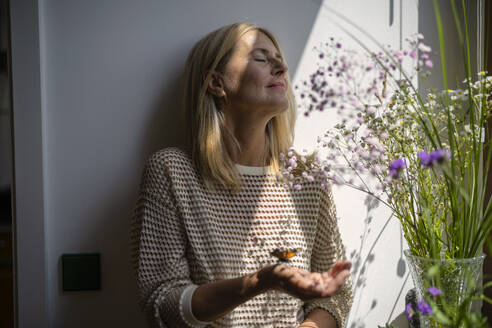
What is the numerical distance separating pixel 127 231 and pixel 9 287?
0.46 m

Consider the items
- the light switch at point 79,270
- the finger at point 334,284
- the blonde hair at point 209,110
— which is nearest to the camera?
the finger at point 334,284

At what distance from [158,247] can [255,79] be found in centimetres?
54

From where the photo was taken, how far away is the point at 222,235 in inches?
45.7

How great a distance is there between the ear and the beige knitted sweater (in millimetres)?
206

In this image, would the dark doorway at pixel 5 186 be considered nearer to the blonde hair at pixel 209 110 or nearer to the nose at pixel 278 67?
the blonde hair at pixel 209 110

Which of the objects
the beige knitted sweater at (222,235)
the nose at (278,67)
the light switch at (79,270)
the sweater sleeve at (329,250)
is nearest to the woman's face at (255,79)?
the nose at (278,67)

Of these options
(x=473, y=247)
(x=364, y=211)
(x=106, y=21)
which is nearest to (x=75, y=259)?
(x=106, y=21)

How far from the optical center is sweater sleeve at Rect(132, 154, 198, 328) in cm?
107

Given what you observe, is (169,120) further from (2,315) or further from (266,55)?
(2,315)

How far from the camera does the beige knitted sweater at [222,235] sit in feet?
3.63

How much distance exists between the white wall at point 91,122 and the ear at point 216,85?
19cm

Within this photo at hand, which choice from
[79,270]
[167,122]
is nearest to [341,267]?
[167,122]

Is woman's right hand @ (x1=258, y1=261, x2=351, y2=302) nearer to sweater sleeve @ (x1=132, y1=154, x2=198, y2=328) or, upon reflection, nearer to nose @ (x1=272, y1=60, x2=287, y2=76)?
sweater sleeve @ (x1=132, y1=154, x2=198, y2=328)

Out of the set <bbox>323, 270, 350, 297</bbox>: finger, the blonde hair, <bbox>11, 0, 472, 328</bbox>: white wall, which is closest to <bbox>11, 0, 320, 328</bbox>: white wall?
<bbox>11, 0, 472, 328</bbox>: white wall
